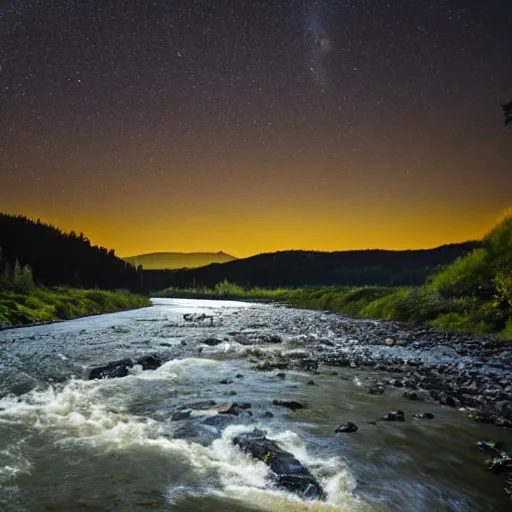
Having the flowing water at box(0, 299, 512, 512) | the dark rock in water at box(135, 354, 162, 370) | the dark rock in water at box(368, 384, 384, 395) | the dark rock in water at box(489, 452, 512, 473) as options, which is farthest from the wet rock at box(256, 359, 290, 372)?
the dark rock in water at box(489, 452, 512, 473)

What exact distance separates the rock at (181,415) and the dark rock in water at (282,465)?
219 cm

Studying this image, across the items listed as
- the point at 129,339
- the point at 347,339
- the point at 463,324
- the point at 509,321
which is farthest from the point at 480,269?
the point at 129,339

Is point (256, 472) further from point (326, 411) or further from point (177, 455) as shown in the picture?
point (326, 411)

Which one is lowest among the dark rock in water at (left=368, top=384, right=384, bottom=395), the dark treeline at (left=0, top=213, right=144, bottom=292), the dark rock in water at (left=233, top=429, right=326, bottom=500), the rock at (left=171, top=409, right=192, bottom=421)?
the dark rock in water at (left=368, top=384, right=384, bottom=395)

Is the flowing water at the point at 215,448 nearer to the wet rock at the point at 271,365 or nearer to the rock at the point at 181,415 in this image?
the rock at the point at 181,415

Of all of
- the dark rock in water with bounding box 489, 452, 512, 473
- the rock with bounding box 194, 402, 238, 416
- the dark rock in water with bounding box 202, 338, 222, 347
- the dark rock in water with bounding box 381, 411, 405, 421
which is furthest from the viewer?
the dark rock in water with bounding box 202, 338, 222, 347

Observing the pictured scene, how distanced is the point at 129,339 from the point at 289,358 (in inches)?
542

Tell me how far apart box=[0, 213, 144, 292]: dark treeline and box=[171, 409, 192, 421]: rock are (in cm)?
10647

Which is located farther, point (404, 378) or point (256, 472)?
point (404, 378)

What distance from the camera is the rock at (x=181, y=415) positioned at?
31.8 ft

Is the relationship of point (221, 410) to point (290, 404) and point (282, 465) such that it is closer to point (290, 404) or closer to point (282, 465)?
point (290, 404)

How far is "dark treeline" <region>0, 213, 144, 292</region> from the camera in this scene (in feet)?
381

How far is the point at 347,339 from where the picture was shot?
84.2ft

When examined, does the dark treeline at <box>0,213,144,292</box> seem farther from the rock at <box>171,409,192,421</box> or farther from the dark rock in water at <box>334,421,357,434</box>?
the dark rock in water at <box>334,421,357,434</box>
